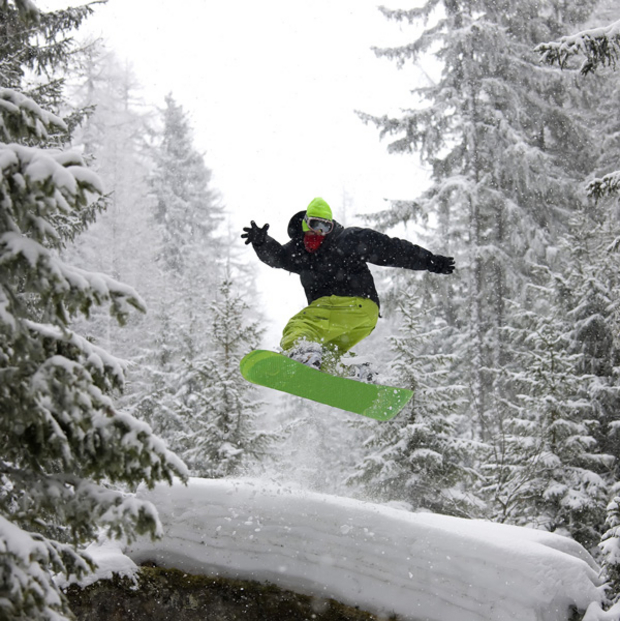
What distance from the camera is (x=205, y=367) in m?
11.1

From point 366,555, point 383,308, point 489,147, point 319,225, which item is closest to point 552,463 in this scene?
point 366,555

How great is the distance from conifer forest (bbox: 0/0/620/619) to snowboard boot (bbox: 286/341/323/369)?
109 cm

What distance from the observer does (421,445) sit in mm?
10312

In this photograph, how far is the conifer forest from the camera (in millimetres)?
2857

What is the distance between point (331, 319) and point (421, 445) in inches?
164

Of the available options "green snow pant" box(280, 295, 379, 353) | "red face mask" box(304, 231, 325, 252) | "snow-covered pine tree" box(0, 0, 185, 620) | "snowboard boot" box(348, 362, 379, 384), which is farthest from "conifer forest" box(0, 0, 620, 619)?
"red face mask" box(304, 231, 325, 252)

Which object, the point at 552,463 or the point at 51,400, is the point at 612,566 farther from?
the point at 51,400

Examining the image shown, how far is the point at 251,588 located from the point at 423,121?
49.7ft

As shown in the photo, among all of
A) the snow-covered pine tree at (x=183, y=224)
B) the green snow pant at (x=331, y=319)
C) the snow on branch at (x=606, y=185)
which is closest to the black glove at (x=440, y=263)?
the green snow pant at (x=331, y=319)

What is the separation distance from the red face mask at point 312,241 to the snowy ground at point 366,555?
275 centimetres

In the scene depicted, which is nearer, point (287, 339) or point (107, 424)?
point (107, 424)

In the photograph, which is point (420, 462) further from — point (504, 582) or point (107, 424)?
point (107, 424)

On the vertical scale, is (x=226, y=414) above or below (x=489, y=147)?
below

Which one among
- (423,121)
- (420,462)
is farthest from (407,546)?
(423,121)
